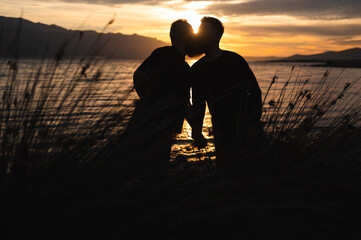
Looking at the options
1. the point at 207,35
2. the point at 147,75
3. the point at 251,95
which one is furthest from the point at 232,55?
the point at 147,75

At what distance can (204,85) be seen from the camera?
11.4 feet

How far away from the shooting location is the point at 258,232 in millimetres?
1954

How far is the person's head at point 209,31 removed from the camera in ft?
11.0

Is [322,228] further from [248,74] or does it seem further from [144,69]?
[144,69]

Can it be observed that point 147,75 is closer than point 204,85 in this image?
Yes

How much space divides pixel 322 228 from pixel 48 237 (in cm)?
166

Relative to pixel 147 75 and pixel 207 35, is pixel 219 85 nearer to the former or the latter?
pixel 207 35

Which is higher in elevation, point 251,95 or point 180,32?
point 180,32

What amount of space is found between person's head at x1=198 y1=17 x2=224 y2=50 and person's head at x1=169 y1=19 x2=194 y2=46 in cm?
18

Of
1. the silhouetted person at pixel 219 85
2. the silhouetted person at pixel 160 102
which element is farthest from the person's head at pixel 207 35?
the silhouetted person at pixel 160 102

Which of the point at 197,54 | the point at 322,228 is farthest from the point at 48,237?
the point at 197,54

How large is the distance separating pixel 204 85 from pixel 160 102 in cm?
104

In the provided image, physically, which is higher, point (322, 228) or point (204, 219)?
point (204, 219)

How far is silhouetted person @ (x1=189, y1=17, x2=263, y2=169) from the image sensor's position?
125 inches
